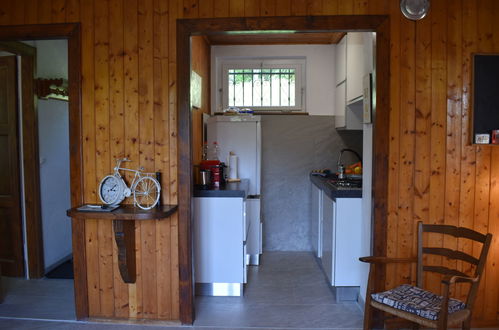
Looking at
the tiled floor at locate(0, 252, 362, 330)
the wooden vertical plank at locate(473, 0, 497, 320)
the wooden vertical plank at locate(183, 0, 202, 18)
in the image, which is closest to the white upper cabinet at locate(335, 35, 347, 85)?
the wooden vertical plank at locate(473, 0, 497, 320)

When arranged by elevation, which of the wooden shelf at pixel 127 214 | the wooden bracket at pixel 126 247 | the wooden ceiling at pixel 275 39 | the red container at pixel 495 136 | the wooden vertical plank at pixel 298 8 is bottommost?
the wooden bracket at pixel 126 247

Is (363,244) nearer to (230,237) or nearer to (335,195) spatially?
(335,195)

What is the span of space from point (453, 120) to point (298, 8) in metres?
1.32

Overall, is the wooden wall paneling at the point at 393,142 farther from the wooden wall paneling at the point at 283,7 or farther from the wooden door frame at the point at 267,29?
the wooden wall paneling at the point at 283,7

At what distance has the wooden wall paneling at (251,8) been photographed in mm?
2887

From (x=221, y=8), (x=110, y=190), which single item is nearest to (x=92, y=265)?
(x=110, y=190)

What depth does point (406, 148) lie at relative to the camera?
9.52ft

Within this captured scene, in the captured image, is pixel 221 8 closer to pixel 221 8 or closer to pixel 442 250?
pixel 221 8

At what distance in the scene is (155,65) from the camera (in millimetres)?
2975

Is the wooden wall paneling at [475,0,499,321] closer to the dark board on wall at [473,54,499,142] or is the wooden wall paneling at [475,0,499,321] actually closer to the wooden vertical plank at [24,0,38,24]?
the dark board on wall at [473,54,499,142]

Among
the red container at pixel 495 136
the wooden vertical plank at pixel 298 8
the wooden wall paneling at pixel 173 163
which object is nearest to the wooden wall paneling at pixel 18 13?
the wooden wall paneling at pixel 173 163

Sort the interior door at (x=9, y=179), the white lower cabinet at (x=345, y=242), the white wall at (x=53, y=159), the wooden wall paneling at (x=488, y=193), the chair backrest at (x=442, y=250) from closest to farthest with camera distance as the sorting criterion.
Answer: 1. the chair backrest at (x=442, y=250)
2. the wooden wall paneling at (x=488, y=193)
3. the white lower cabinet at (x=345, y=242)
4. the interior door at (x=9, y=179)
5. the white wall at (x=53, y=159)

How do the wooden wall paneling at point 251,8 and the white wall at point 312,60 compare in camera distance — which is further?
the white wall at point 312,60

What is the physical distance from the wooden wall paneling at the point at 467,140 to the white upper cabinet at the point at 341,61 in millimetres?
1566
